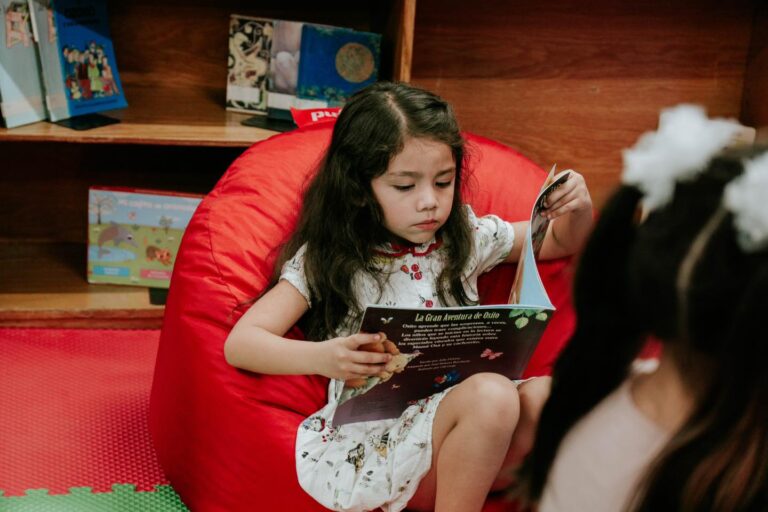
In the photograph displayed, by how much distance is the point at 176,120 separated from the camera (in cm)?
210

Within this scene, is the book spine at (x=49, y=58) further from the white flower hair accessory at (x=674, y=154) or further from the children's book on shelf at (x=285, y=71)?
the white flower hair accessory at (x=674, y=154)

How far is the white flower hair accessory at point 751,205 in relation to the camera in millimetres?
695

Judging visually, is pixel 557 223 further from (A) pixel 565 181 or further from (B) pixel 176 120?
(B) pixel 176 120

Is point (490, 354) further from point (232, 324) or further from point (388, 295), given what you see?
point (232, 324)

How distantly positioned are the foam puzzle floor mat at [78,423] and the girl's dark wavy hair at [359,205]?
0.47m

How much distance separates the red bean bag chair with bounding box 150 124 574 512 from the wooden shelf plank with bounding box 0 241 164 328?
535 mm

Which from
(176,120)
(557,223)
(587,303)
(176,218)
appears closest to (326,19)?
(176,120)

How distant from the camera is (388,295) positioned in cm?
142

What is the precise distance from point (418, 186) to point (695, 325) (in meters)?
0.66

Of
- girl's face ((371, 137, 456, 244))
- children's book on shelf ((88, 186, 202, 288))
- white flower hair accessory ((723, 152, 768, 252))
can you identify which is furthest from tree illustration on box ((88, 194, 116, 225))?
white flower hair accessory ((723, 152, 768, 252))

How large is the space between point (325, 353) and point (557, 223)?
51 centimetres

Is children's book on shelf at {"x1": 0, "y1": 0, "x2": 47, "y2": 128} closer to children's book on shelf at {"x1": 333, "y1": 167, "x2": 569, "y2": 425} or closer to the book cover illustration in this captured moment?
the book cover illustration

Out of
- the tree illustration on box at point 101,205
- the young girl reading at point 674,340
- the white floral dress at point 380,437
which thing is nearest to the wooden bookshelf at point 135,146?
the tree illustration on box at point 101,205

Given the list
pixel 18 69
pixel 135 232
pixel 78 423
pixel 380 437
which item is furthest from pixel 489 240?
pixel 18 69
